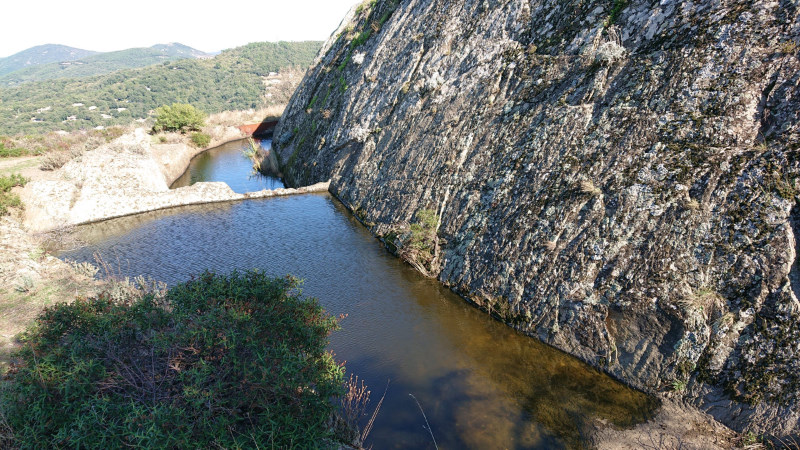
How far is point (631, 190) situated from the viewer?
1115cm

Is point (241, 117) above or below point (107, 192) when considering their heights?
above

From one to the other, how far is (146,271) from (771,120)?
22.7m

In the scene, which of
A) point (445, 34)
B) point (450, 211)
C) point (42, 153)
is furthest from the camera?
point (42, 153)

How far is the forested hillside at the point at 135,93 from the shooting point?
12875 cm

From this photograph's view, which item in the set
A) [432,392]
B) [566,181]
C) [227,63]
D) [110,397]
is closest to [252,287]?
[110,397]

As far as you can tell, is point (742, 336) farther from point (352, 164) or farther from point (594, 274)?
point (352, 164)

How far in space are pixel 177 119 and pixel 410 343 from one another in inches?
1747

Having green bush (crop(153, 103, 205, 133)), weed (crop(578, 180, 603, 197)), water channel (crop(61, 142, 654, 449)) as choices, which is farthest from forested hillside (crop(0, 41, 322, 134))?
weed (crop(578, 180, 603, 197))

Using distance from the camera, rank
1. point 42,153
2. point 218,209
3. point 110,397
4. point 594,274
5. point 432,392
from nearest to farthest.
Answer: point 110,397, point 432,392, point 594,274, point 218,209, point 42,153

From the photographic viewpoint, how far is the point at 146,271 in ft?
53.7

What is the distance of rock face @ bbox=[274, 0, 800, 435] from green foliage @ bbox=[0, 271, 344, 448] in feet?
25.2

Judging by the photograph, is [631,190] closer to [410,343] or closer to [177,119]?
[410,343]

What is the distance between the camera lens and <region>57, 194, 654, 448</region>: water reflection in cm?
889

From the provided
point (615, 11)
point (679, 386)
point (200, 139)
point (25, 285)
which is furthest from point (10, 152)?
point (679, 386)
